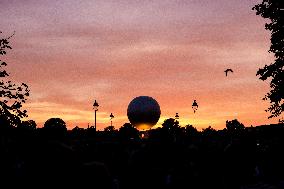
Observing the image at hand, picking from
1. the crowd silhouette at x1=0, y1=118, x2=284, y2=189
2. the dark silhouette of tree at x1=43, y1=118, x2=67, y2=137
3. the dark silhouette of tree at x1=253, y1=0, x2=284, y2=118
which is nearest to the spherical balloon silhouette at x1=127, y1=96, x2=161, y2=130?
the dark silhouette of tree at x1=253, y1=0, x2=284, y2=118

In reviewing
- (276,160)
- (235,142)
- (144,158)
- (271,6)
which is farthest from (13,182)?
(271,6)

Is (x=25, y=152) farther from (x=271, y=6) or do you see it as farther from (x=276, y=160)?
(x=271, y=6)

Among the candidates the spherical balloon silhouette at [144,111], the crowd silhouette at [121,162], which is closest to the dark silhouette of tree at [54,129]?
the crowd silhouette at [121,162]

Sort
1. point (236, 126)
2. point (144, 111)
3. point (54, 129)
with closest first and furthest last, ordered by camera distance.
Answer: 1. point (54, 129)
2. point (236, 126)
3. point (144, 111)

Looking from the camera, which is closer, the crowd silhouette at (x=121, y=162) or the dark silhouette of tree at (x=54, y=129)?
the crowd silhouette at (x=121, y=162)

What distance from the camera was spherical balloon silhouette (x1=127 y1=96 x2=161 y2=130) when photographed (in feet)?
183

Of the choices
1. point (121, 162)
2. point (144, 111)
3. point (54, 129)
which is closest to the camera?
point (54, 129)

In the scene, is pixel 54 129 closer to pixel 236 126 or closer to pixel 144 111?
pixel 236 126

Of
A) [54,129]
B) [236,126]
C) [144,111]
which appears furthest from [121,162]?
[144,111]

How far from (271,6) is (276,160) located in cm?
1763

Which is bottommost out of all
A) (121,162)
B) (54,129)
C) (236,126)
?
(121,162)

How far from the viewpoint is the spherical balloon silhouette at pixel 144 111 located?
5569 cm

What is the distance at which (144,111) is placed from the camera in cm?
5562

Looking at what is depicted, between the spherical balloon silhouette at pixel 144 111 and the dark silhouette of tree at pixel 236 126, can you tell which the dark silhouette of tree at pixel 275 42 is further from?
the spherical balloon silhouette at pixel 144 111
